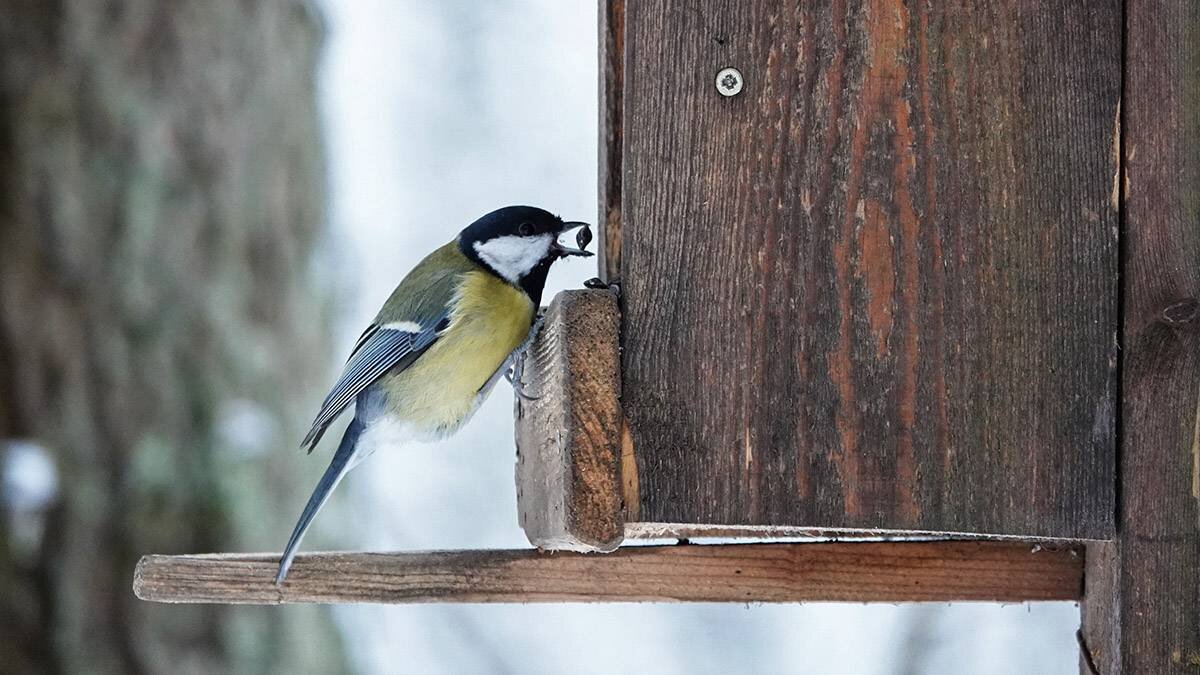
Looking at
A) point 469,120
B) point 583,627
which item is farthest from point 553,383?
point 469,120

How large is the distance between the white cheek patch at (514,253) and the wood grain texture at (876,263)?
3.27 ft

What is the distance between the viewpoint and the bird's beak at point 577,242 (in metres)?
2.46

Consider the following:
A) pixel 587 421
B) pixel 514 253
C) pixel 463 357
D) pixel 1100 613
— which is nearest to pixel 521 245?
pixel 514 253

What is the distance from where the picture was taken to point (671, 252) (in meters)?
1.82

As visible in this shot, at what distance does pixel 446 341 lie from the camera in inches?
116

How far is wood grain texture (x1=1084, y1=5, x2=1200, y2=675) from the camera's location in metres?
1.77

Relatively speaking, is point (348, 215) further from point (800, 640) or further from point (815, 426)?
point (815, 426)

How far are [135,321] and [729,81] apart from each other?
2606mm

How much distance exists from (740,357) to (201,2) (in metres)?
2.79

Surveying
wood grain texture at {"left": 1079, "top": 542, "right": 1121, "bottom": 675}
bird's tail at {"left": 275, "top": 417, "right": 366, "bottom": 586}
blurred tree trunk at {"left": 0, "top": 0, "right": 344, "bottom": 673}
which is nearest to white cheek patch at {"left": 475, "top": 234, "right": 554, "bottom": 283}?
bird's tail at {"left": 275, "top": 417, "right": 366, "bottom": 586}

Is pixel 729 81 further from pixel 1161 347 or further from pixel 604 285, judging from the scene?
pixel 1161 347

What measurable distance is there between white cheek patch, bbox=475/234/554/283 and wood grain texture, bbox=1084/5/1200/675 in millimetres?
1299

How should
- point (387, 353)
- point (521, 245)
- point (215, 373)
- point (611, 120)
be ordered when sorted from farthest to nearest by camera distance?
1. point (215, 373)
2. point (387, 353)
3. point (521, 245)
4. point (611, 120)

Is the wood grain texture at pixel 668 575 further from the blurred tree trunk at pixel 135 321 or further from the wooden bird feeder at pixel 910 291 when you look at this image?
the blurred tree trunk at pixel 135 321
